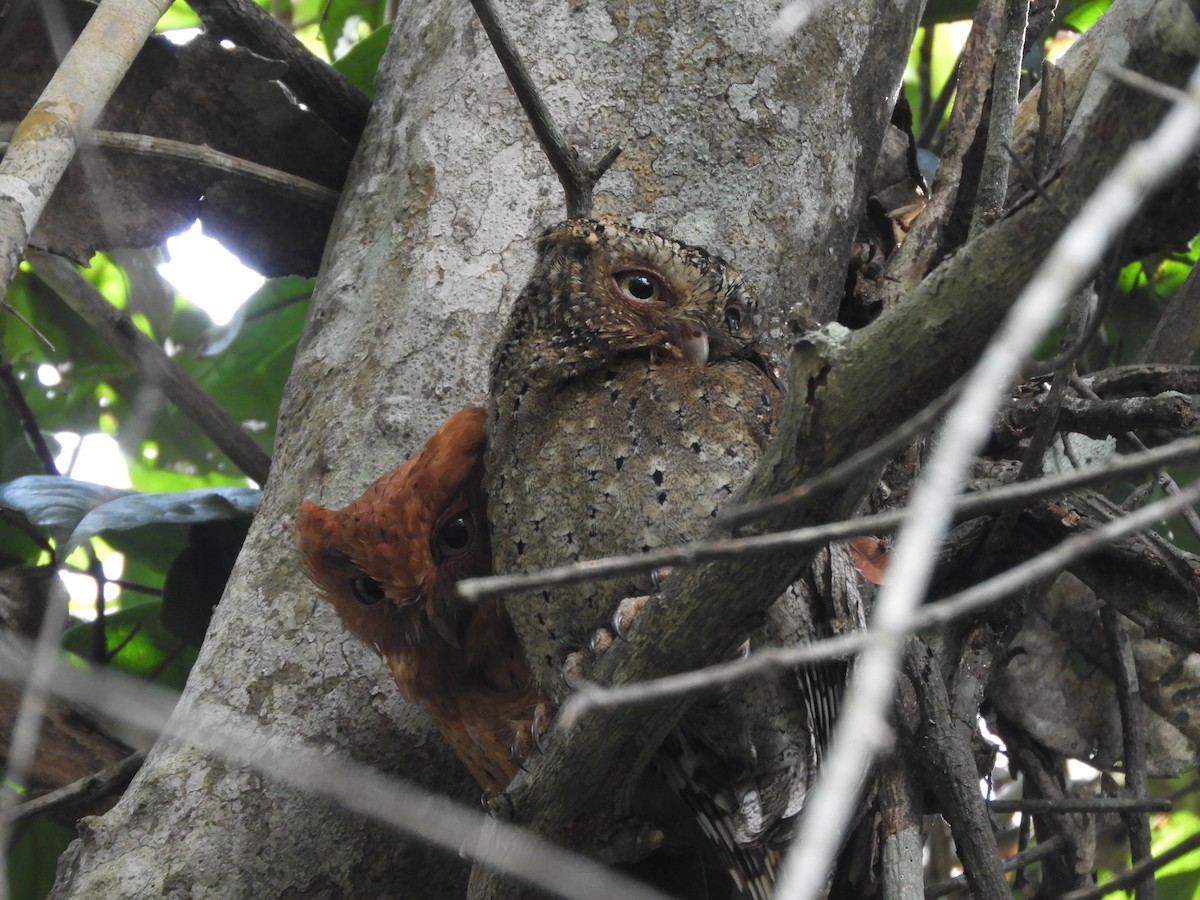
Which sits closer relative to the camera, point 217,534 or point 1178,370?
point 1178,370

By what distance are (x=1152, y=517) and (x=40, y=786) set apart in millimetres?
2846

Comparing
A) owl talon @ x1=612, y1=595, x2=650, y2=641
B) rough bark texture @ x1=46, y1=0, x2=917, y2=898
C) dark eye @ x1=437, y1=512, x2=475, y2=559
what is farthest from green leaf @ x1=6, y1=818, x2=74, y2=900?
owl talon @ x1=612, y1=595, x2=650, y2=641

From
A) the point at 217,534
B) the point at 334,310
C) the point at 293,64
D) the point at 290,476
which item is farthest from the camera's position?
the point at 217,534

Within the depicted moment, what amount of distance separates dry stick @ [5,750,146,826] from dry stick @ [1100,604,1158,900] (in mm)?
2191

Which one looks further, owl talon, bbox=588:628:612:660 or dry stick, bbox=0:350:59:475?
dry stick, bbox=0:350:59:475

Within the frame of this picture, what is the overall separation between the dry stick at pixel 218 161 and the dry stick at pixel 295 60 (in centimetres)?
19

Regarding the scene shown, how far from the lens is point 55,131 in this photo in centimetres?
201

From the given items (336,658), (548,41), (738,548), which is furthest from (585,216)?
(738,548)

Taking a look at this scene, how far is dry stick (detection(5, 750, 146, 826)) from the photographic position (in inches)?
105

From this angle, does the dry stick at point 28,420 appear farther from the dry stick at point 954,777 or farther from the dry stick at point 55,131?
the dry stick at point 954,777

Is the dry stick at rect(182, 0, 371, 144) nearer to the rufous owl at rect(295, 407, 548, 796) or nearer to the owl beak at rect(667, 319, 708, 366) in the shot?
the rufous owl at rect(295, 407, 548, 796)

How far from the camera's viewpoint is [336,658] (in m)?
2.43

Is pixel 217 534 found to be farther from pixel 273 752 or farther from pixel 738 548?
pixel 738 548

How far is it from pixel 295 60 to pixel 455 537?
1450 millimetres
